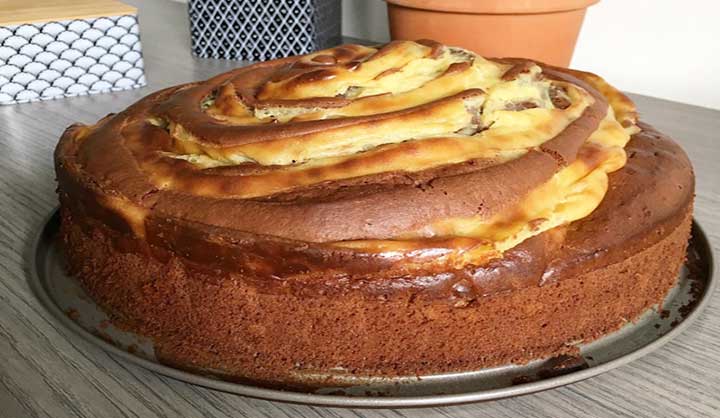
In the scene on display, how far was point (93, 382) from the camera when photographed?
678 mm

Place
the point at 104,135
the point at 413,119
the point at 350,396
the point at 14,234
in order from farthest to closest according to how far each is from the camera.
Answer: the point at 14,234 → the point at 104,135 → the point at 413,119 → the point at 350,396

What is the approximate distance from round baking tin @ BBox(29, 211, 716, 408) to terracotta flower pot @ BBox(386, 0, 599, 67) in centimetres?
62

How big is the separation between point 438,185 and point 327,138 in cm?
12

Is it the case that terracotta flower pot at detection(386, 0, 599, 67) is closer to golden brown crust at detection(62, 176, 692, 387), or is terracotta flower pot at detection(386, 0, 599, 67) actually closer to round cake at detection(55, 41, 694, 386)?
round cake at detection(55, 41, 694, 386)

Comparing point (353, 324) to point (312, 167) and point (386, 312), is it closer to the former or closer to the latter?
point (386, 312)

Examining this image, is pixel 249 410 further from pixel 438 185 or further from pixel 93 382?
pixel 438 185

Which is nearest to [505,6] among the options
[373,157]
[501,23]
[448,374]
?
[501,23]

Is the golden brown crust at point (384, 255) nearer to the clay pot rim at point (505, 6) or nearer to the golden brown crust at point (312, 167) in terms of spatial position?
the golden brown crust at point (312, 167)

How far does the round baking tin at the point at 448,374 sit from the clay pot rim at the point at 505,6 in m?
0.61

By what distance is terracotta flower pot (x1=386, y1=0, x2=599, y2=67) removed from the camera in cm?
130

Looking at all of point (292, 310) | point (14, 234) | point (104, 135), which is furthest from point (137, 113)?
point (292, 310)

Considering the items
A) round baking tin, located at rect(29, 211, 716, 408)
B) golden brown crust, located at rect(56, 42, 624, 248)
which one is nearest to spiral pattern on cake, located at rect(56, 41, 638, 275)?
golden brown crust, located at rect(56, 42, 624, 248)

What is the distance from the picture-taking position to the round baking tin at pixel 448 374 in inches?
23.7

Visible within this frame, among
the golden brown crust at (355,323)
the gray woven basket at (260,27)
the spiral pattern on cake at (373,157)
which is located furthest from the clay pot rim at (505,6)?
the golden brown crust at (355,323)
